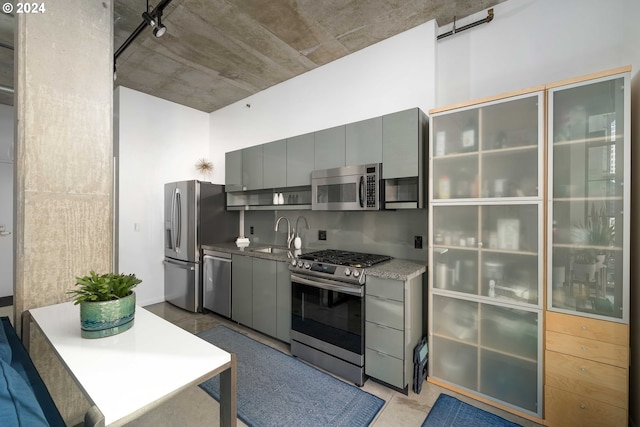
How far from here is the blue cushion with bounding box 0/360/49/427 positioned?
0.77 metres

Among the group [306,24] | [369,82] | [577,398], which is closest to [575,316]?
[577,398]

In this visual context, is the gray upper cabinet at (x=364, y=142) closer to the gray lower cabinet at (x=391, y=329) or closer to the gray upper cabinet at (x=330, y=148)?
the gray upper cabinet at (x=330, y=148)

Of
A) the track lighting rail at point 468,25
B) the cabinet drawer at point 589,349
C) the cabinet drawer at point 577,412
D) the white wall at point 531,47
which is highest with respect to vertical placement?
the track lighting rail at point 468,25

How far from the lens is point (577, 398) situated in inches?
66.6

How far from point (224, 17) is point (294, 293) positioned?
2638mm

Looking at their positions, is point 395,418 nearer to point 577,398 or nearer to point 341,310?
point 341,310

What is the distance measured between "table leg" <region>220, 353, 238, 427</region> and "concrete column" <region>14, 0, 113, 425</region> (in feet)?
4.35

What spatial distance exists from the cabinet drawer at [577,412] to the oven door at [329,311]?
1.25 m

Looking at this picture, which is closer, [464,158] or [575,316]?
[575,316]

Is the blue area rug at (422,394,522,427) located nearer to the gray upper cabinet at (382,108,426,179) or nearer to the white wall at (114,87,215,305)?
the gray upper cabinet at (382,108,426,179)

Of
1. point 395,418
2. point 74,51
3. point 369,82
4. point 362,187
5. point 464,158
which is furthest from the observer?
point 369,82

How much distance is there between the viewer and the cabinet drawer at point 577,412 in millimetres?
1597

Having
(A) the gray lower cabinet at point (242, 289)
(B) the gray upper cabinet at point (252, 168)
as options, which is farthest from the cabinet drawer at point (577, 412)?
(B) the gray upper cabinet at point (252, 168)

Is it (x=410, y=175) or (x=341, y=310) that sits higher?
(x=410, y=175)
